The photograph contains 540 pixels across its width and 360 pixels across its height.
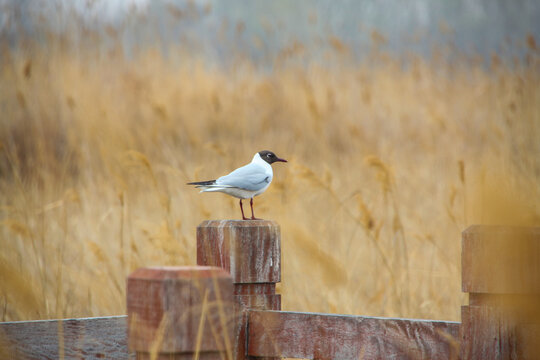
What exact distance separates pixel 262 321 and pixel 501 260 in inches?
23.1

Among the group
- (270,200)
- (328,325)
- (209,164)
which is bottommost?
(328,325)

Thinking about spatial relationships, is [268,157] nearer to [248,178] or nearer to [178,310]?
[248,178]

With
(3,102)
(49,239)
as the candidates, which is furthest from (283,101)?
(49,239)

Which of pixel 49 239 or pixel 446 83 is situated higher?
pixel 446 83

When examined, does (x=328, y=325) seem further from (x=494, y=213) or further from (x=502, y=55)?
(x=502, y=55)

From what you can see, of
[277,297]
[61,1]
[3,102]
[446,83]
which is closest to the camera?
[277,297]

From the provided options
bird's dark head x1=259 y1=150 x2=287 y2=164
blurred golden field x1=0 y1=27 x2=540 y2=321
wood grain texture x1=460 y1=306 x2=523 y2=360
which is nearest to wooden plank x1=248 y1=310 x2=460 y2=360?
wood grain texture x1=460 y1=306 x2=523 y2=360

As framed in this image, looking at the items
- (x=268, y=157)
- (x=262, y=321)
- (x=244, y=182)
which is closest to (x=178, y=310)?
(x=262, y=321)

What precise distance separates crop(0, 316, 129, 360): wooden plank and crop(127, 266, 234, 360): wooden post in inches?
22.4

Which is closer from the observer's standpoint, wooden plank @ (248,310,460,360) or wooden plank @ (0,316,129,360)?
wooden plank @ (248,310,460,360)

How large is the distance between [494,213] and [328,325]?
0.52 metres

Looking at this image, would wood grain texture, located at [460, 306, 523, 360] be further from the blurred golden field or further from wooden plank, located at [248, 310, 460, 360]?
the blurred golden field

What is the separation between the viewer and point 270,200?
3033 mm

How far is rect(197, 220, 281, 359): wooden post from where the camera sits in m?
1.46
